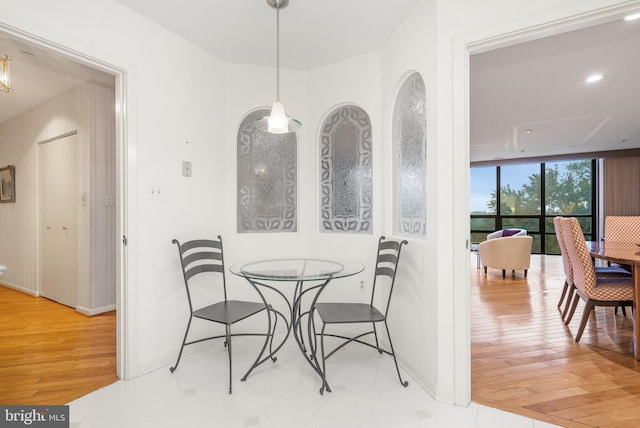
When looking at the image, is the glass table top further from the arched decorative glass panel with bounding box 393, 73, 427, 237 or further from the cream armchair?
the cream armchair

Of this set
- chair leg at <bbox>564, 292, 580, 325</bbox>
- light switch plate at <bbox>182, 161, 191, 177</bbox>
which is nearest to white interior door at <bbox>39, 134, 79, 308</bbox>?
light switch plate at <bbox>182, 161, 191, 177</bbox>

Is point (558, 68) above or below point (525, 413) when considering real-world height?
above

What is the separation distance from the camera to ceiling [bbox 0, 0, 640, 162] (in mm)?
2250

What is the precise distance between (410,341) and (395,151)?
4.81 feet

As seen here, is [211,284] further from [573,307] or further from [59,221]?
[573,307]

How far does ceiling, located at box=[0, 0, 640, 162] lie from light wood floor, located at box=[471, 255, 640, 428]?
2552 millimetres

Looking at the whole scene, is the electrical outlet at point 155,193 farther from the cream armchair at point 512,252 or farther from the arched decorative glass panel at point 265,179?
the cream armchair at point 512,252

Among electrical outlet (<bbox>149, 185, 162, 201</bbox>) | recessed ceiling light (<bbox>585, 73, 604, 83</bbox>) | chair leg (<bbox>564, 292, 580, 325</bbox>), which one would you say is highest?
recessed ceiling light (<bbox>585, 73, 604, 83</bbox>)

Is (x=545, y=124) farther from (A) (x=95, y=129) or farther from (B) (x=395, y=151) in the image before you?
(A) (x=95, y=129)

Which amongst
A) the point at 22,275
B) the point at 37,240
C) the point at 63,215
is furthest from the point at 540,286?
the point at 22,275

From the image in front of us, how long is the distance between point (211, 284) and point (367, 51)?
2.45 m

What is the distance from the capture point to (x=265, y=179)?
310 centimetres

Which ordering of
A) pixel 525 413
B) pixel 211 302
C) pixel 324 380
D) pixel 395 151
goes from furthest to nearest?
pixel 211 302, pixel 395 151, pixel 324 380, pixel 525 413

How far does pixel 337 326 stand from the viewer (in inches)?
117
